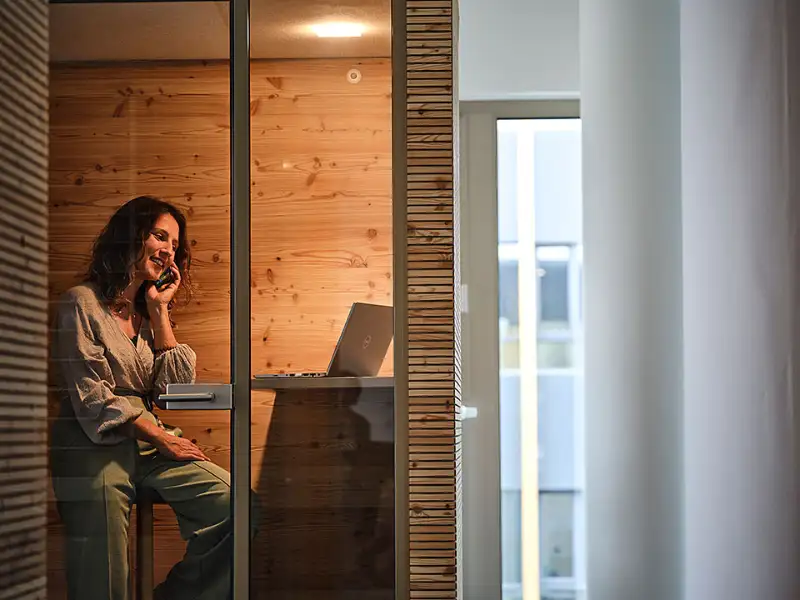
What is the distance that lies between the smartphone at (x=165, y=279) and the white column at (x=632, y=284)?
161cm

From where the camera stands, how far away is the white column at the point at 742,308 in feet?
8.44

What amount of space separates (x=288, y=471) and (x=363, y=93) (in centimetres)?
81

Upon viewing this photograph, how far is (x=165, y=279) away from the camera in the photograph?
6.31ft

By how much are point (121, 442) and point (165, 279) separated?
35 centimetres

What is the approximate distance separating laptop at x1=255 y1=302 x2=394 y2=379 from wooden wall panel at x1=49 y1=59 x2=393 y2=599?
23mm

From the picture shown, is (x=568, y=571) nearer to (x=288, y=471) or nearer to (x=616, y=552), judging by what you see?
(x=616, y=552)

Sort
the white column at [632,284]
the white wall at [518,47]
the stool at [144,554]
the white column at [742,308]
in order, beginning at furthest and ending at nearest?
the white wall at [518,47] → the white column at [632,284] → the white column at [742,308] → the stool at [144,554]

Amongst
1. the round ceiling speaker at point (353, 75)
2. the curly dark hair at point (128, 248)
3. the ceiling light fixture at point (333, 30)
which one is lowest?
the curly dark hair at point (128, 248)

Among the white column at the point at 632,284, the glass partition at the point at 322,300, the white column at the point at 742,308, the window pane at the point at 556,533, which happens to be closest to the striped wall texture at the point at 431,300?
the glass partition at the point at 322,300

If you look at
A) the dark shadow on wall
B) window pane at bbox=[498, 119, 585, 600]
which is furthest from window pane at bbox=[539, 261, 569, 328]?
the dark shadow on wall

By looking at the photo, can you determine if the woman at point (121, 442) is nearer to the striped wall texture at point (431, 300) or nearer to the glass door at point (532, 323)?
the striped wall texture at point (431, 300)

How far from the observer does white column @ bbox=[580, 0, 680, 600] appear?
9.87ft

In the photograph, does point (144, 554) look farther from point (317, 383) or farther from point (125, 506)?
point (317, 383)

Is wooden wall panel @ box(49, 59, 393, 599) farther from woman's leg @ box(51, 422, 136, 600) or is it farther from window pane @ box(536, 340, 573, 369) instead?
window pane @ box(536, 340, 573, 369)
